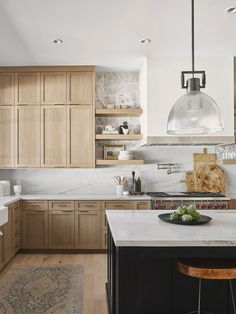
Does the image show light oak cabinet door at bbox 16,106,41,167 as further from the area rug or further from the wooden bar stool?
the wooden bar stool

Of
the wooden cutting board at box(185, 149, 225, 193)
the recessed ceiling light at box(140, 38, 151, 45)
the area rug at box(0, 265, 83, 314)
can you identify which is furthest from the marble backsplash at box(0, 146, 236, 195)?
the recessed ceiling light at box(140, 38, 151, 45)

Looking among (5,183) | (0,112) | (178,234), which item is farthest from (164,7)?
(5,183)

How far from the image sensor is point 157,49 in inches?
170

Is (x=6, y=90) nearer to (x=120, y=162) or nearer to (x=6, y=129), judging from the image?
(x=6, y=129)

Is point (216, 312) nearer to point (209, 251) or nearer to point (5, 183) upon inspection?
point (209, 251)

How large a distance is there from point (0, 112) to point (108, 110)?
5.49 ft

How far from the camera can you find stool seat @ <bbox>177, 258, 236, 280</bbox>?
6.87ft

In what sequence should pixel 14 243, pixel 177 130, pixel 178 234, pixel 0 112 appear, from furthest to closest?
1. pixel 0 112
2. pixel 14 243
3. pixel 177 130
4. pixel 178 234

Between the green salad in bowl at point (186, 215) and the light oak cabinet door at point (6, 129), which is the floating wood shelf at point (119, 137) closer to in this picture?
the light oak cabinet door at point (6, 129)

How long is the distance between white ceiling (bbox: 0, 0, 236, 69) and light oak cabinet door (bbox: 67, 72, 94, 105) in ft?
0.84

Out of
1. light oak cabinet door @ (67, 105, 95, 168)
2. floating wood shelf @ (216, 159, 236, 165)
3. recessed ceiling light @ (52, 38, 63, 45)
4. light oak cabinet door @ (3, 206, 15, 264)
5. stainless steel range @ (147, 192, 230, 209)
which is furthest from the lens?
light oak cabinet door @ (67, 105, 95, 168)

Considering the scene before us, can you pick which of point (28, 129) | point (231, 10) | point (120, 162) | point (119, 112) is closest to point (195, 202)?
point (120, 162)

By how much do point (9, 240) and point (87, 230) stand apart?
1.12 metres

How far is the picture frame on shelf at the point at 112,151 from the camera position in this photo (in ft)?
17.5
